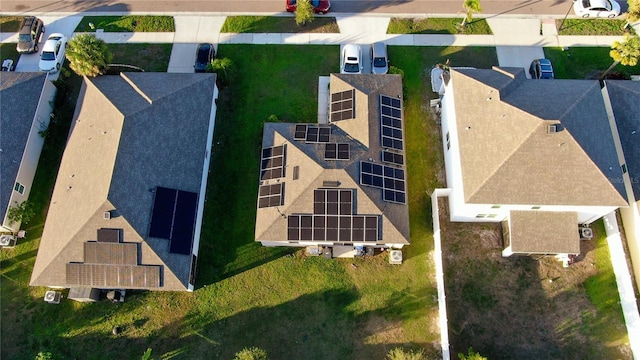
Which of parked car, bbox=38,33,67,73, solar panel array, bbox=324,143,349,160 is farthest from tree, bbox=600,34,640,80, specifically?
parked car, bbox=38,33,67,73

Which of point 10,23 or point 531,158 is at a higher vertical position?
point 10,23

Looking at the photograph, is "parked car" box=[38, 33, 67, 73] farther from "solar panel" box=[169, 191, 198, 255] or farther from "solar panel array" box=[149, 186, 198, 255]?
"solar panel" box=[169, 191, 198, 255]

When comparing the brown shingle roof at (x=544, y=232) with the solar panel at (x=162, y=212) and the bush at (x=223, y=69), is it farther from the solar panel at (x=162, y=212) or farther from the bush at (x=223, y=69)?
the bush at (x=223, y=69)

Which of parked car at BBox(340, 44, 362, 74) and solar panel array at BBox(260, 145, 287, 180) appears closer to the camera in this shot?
solar panel array at BBox(260, 145, 287, 180)

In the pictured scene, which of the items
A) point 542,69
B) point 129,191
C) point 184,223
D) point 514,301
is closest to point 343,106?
point 184,223

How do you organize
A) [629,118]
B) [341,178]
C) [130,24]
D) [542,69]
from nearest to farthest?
[341,178]
[629,118]
[542,69]
[130,24]

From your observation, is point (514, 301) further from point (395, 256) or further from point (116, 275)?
point (116, 275)

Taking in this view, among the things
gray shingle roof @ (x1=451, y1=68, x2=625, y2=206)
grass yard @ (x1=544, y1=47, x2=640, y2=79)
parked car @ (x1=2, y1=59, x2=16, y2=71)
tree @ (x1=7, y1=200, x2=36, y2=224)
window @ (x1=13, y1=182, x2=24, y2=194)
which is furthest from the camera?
parked car @ (x1=2, y1=59, x2=16, y2=71)
